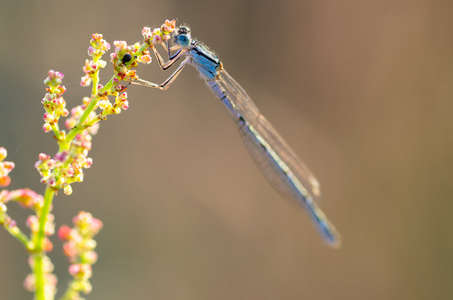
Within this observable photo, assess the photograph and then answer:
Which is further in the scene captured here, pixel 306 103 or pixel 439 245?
pixel 306 103

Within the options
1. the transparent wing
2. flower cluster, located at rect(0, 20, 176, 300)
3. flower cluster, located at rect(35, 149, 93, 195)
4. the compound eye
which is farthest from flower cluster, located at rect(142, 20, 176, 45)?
the transparent wing

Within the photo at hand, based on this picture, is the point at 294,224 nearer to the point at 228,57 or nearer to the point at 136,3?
the point at 228,57

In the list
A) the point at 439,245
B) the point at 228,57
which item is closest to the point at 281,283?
the point at 439,245

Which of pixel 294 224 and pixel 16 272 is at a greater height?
pixel 16 272

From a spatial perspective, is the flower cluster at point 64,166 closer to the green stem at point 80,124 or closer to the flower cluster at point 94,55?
the green stem at point 80,124

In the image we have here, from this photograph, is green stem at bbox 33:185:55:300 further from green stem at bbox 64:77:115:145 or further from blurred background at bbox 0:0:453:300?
blurred background at bbox 0:0:453:300

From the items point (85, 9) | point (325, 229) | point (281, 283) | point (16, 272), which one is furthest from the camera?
point (281, 283)

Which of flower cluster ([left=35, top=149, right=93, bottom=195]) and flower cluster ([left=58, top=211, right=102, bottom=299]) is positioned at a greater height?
flower cluster ([left=35, top=149, right=93, bottom=195])

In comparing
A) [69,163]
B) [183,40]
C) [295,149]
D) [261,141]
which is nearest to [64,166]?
[69,163]
